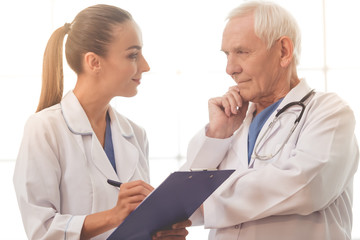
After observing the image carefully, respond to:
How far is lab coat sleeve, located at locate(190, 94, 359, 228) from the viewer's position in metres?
1.67

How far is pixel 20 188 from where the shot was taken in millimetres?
1886

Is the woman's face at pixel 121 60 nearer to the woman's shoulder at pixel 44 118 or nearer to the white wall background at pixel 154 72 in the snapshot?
the woman's shoulder at pixel 44 118

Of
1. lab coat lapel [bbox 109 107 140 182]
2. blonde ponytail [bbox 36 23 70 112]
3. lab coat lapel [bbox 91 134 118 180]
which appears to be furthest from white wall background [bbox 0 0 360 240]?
lab coat lapel [bbox 91 134 118 180]

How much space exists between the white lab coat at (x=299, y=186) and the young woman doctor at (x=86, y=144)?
0.23 metres

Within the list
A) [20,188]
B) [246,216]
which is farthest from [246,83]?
[20,188]

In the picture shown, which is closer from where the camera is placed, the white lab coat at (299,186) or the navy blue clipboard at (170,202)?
the navy blue clipboard at (170,202)

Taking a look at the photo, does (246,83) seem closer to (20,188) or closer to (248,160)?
(248,160)

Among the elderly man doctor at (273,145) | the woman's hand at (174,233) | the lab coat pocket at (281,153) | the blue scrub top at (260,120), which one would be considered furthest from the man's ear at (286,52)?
the woman's hand at (174,233)

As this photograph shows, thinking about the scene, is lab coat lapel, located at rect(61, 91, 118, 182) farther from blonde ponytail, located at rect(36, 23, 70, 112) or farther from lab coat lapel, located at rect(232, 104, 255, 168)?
lab coat lapel, located at rect(232, 104, 255, 168)

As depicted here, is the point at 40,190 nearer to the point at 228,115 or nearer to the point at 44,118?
the point at 44,118

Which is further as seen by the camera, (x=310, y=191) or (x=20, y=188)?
(x=20, y=188)

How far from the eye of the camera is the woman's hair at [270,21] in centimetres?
196

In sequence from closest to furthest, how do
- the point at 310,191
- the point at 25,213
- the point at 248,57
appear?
the point at 310,191 → the point at 25,213 → the point at 248,57

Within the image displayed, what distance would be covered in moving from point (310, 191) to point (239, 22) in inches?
27.5
